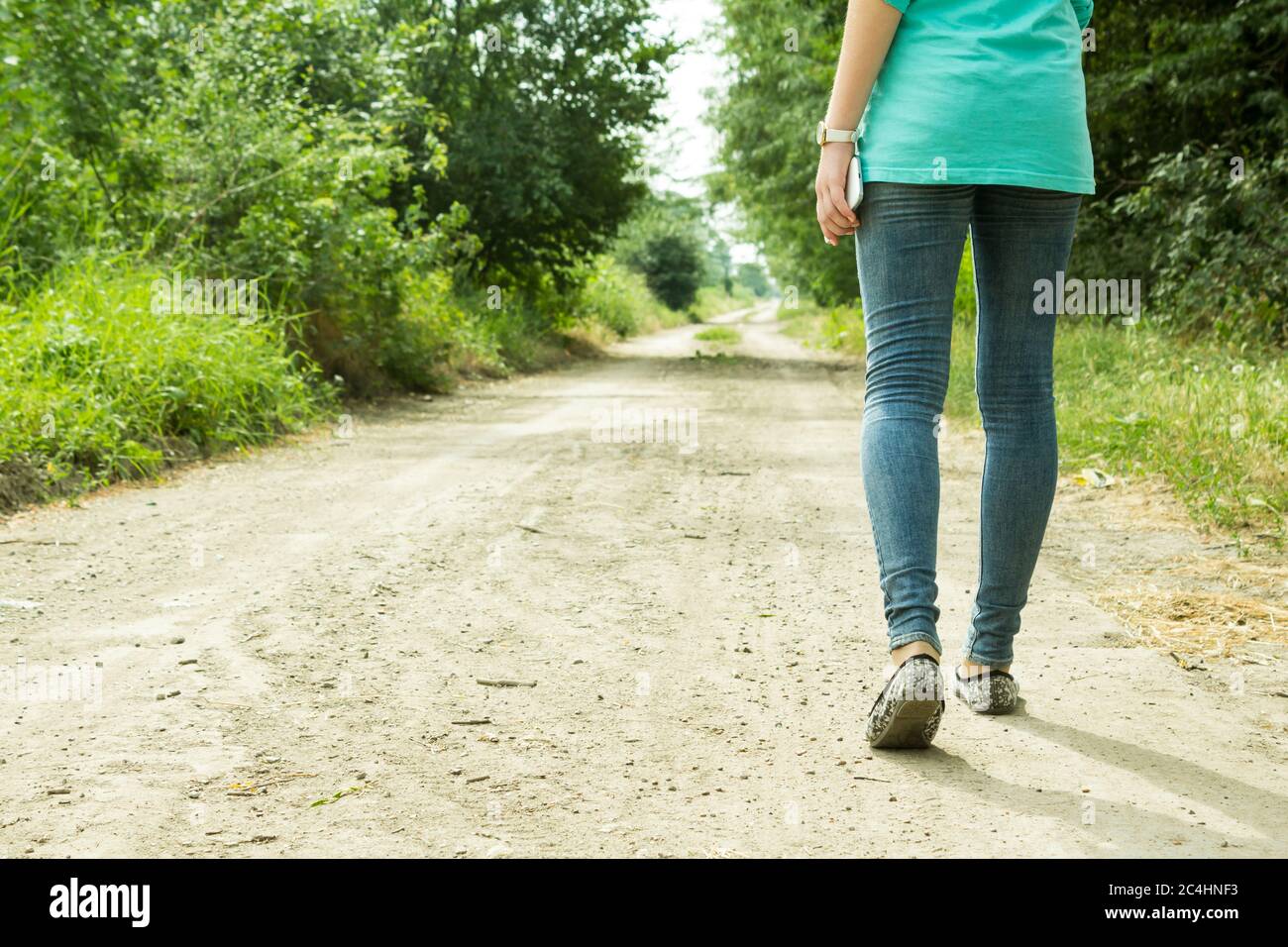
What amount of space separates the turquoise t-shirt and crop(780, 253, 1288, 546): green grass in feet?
9.00

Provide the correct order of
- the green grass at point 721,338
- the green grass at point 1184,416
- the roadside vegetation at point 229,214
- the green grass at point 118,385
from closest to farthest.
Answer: the green grass at point 1184,416, the green grass at point 118,385, the roadside vegetation at point 229,214, the green grass at point 721,338

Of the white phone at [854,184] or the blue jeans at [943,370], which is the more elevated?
the white phone at [854,184]

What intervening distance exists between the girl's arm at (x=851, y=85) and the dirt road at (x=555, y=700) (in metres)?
1.11

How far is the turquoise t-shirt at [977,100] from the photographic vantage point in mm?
2477

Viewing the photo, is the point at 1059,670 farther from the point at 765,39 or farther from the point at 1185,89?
the point at 765,39

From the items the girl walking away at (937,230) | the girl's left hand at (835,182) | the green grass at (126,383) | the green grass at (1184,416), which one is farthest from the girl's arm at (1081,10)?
the green grass at (126,383)

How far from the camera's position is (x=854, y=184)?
2.56 m

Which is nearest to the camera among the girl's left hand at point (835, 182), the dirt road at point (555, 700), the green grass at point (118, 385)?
the dirt road at point (555, 700)

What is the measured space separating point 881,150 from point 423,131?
15.6m

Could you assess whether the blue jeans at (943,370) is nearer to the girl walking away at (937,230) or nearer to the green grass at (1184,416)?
the girl walking away at (937,230)

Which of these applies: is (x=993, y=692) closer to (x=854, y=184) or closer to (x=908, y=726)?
(x=908, y=726)

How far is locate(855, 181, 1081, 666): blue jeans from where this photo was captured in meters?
2.54
